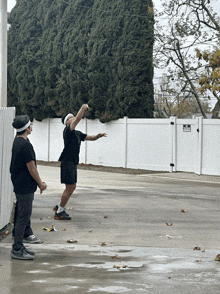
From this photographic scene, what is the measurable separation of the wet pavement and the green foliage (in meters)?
9.32

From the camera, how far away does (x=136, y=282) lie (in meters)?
5.66

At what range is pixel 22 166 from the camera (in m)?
6.67

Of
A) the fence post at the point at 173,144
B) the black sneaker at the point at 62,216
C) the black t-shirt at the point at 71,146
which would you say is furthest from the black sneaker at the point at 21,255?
the fence post at the point at 173,144

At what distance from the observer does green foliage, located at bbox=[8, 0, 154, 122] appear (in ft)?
71.8

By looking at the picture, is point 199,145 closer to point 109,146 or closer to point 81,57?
point 109,146

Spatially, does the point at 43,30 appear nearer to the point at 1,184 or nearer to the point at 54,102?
the point at 54,102

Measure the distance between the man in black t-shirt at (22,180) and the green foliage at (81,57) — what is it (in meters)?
15.3

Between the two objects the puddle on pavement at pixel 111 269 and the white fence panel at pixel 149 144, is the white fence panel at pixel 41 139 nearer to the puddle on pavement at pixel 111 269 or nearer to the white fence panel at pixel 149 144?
the white fence panel at pixel 149 144

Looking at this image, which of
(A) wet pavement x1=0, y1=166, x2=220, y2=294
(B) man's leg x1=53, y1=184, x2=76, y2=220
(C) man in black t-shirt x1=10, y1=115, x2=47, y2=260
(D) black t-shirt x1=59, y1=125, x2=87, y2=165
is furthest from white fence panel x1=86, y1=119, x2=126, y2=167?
(C) man in black t-shirt x1=10, y1=115, x2=47, y2=260

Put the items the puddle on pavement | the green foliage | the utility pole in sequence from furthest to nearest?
1. the green foliage
2. the utility pole
3. the puddle on pavement

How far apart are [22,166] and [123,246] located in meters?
1.84

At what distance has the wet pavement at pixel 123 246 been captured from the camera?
560cm

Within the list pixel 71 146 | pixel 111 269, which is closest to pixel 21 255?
pixel 111 269

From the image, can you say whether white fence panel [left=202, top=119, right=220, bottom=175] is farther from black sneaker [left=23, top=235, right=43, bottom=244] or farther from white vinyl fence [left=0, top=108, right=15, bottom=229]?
black sneaker [left=23, top=235, right=43, bottom=244]
